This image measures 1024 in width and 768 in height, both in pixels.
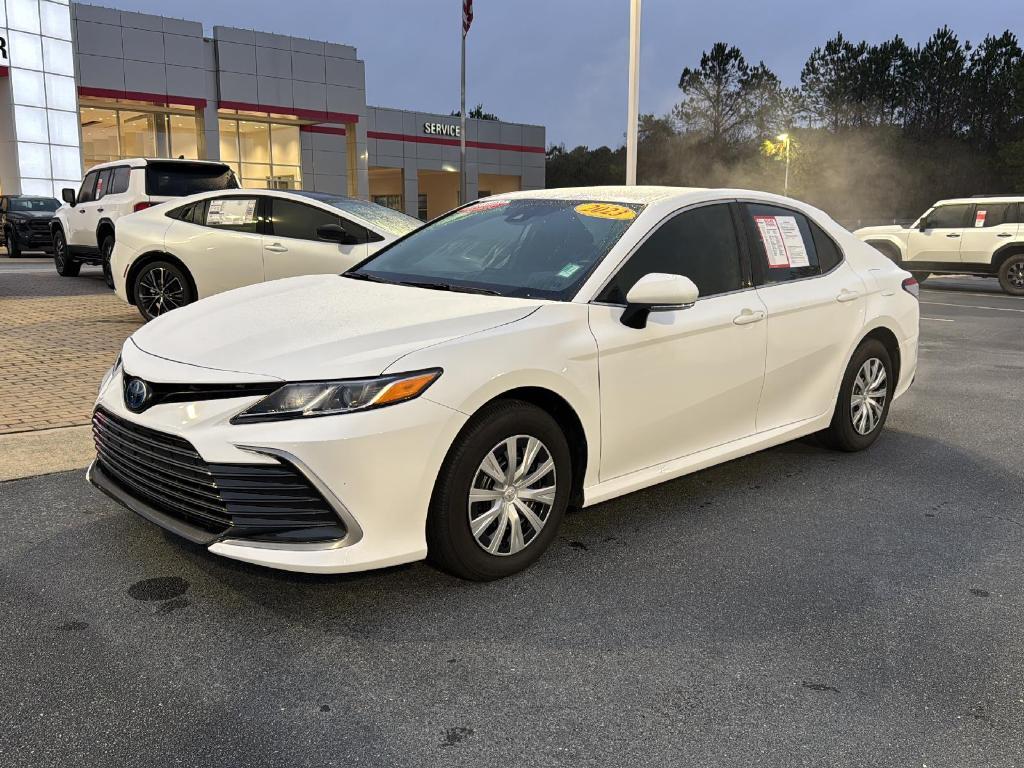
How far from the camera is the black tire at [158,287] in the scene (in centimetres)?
962

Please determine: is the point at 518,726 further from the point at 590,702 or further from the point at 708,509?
the point at 708,509

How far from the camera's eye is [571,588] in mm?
3652

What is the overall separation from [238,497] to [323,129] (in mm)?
43578

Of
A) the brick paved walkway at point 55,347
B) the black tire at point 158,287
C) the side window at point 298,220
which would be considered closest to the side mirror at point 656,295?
the brick paved walkway at point 55,347

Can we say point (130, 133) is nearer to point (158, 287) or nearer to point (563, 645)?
point (158, 287)

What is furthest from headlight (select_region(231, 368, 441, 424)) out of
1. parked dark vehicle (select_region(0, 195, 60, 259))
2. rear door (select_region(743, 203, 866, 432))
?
parked dark vehicle (select_region(0, 195, 60, 259))

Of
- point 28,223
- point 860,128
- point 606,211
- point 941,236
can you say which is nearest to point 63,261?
point 28,223

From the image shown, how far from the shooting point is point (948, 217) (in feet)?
61.0

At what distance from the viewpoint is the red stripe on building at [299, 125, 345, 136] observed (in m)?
43.6

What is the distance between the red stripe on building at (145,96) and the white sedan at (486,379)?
3624 cm

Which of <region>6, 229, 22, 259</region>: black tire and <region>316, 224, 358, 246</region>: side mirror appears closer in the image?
<region>316, 224, 358, 246</region>: side mirror

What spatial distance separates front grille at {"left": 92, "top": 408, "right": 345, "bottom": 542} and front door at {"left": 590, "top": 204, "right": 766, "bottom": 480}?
4.38ft

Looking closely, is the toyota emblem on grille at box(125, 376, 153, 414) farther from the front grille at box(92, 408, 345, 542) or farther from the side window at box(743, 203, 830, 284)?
the side window at box(743, 203, 830, 284)

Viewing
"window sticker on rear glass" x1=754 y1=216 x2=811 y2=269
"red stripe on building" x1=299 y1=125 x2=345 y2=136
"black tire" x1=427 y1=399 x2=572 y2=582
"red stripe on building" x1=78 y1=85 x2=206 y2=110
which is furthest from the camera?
"red stripe on building" x1=299 y1=125 x2=345 y2=136
